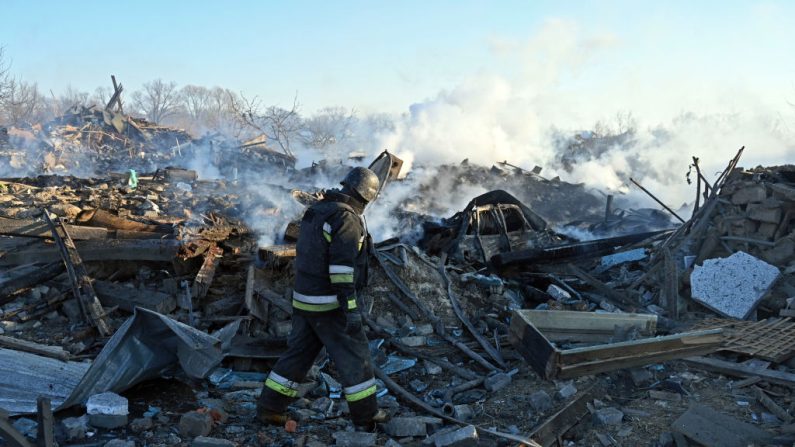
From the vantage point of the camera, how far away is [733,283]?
19.8 feet

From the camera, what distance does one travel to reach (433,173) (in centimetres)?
1633

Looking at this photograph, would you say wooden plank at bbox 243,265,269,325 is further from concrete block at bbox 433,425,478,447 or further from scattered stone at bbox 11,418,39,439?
concrete block at bbox 433,425,478,447

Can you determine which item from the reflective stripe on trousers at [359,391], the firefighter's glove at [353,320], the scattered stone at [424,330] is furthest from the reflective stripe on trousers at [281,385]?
the scattered stone at [424,330]

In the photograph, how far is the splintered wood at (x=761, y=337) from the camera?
461 centimetres

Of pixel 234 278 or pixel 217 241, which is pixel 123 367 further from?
pixel 217 241

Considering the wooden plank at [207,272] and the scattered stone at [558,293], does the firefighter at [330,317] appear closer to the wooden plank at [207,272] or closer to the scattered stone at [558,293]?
the wooden plank at [207,272]

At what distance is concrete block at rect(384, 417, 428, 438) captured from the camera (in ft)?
11.9

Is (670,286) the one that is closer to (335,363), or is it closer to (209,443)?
(335,363)

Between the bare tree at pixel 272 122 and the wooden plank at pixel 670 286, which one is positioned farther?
the bare tree at pixel 272 122

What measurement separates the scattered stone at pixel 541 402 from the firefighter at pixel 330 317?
111 centimetres

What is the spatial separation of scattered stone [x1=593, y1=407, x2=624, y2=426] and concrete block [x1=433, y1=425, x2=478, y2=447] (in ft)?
3.21

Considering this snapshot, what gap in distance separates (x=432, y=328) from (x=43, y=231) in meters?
4.44

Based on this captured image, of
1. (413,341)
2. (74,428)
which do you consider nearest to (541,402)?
(413,341)

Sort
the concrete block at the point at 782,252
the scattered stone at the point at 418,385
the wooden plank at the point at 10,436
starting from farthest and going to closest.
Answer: the concrete block at the point at 782,252 < the scattered stone at the point at 418,385 < the wooden plank at the point at 10,436
